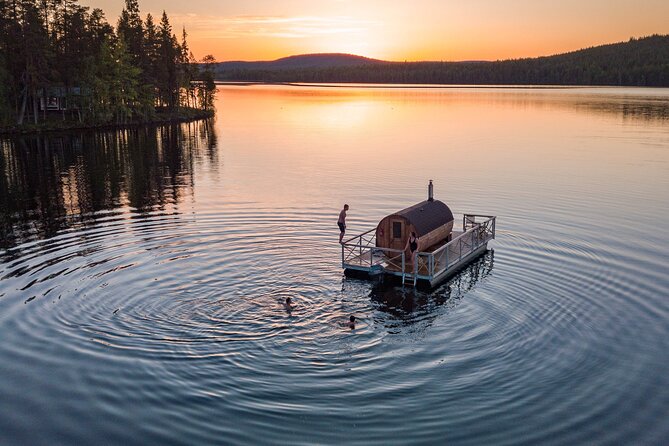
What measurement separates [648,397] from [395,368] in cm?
890

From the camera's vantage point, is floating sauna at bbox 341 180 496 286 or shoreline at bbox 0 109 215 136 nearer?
floating sauna at bbox 341 180 496 286

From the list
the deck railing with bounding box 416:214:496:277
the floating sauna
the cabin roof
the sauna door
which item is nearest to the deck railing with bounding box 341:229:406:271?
the floating sauna

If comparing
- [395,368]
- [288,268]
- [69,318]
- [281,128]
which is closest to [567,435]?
[395,368]

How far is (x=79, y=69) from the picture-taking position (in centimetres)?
12812

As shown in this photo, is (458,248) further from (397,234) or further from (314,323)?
(314,323)

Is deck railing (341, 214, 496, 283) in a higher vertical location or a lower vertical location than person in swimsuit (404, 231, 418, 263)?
lower

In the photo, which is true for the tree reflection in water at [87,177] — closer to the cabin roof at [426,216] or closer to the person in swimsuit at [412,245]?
the cabin roof at [426,216]

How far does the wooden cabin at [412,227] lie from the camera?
108 ft

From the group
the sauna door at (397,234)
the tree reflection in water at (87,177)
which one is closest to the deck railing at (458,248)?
the sauna door at (397,234)

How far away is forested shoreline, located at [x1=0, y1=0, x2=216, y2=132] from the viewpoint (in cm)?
11306

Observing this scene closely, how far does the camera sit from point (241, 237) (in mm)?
39562

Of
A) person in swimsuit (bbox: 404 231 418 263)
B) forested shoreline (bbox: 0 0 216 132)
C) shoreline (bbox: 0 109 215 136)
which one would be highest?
forested shoreline (bbox: 0 0 216 132)

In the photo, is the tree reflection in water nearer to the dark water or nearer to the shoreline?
the dark water

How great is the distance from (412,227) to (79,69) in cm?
11991
